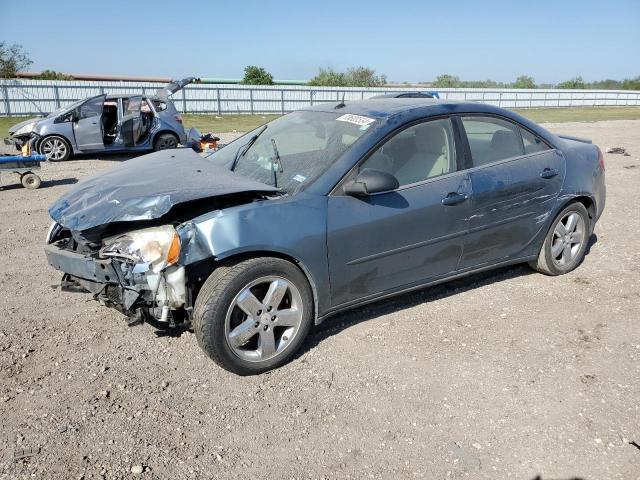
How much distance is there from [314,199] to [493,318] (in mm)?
1833

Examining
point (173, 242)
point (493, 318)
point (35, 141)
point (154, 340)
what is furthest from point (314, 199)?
point (35, 141)

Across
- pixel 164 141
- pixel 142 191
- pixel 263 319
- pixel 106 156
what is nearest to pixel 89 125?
pixel 106 156

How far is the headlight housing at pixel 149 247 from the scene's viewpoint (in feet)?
10.4

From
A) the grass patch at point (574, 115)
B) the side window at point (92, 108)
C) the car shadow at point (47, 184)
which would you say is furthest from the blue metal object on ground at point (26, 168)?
the grass patch at point (574, 115)

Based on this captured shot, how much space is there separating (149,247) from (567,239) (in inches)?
149

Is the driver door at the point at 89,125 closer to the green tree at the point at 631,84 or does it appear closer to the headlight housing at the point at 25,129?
the headlight housing at the point at 25,129

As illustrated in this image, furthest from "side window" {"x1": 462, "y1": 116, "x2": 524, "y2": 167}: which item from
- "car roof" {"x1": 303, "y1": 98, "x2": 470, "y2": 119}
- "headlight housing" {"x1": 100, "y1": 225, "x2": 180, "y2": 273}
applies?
"headlight housing" {"x1": 100, "y1": 225, "x2": 180, "y2": 273}

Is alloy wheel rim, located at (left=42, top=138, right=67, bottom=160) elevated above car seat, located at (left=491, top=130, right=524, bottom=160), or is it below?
below

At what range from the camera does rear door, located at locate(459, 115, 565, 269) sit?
4.21 m

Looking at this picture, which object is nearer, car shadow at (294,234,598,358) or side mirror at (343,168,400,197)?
side mirror at (343,168,400,197)

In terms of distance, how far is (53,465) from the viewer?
2.62 metres

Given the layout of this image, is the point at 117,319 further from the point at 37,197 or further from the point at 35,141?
the point at 35,141

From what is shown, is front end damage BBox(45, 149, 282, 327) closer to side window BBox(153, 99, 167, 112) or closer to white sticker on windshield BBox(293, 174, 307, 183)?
white sticker on windshield BBox(293, 174, 307, 183)

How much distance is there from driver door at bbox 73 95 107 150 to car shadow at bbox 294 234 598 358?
1042cm
